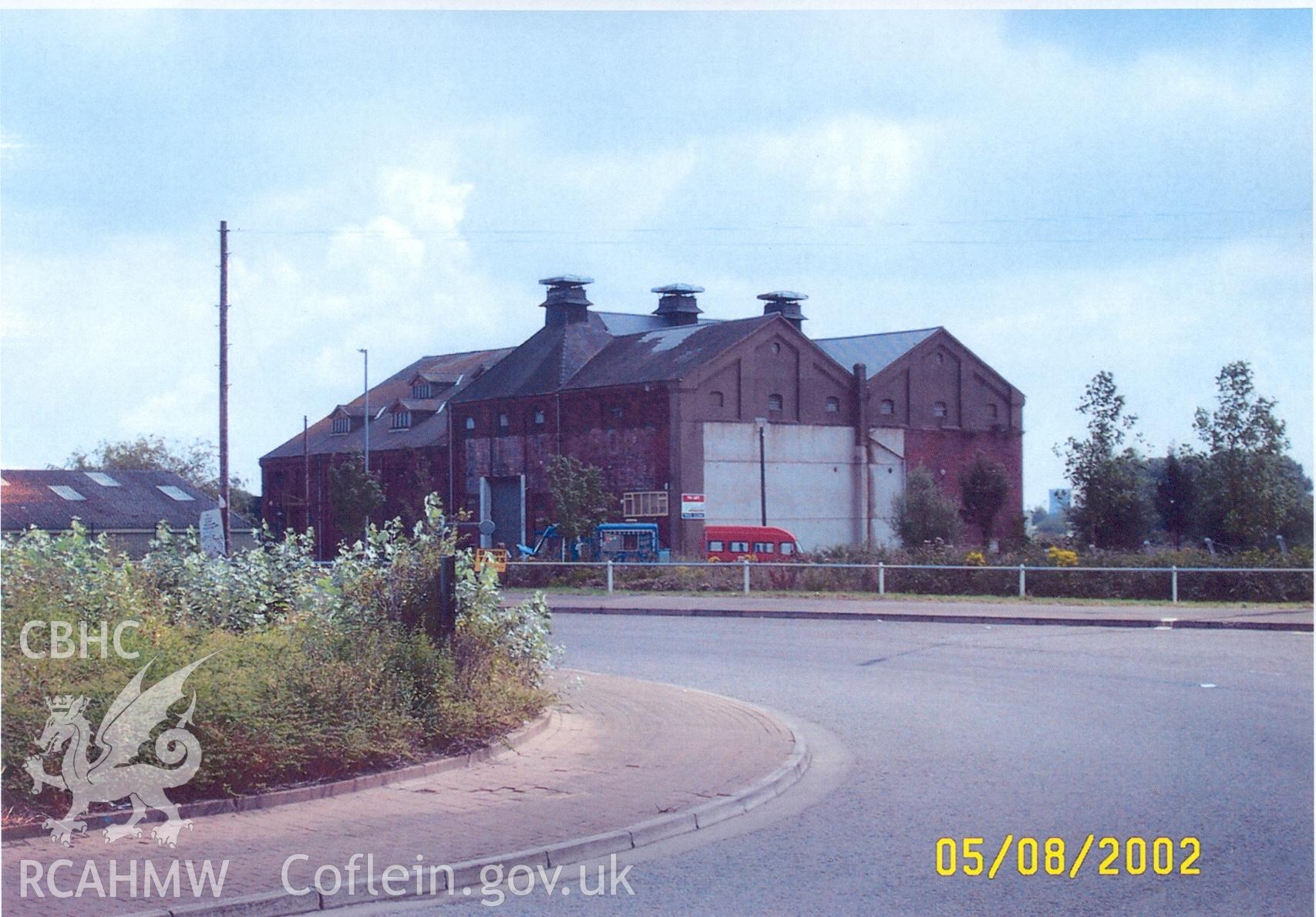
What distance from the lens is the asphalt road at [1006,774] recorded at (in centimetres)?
689

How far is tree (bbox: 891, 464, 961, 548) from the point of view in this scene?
49.2m

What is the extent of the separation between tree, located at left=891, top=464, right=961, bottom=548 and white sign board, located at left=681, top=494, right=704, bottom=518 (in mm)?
7611

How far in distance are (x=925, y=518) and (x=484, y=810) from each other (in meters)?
42.4

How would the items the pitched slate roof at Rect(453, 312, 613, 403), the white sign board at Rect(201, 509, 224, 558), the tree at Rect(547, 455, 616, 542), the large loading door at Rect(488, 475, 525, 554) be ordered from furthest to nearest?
1. the pitched slate roof at Rect(453, 312, 613, 403)
2. the large loading door at Rect(488, 475, 525, 554)
3. the tree at Rect(547, 455, 616, 542)
4. the white sign board at Rect(201, 509, 224, 558)

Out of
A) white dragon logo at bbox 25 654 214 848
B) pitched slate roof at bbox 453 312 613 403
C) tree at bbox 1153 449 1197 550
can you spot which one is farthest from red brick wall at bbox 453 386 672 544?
white dragon logo at bbox 25 654 214 848

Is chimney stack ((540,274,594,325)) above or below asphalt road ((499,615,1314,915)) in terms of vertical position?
above

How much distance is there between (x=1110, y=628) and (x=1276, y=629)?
2.89 meters

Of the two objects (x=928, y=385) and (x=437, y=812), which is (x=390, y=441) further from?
(x=437, y=812)

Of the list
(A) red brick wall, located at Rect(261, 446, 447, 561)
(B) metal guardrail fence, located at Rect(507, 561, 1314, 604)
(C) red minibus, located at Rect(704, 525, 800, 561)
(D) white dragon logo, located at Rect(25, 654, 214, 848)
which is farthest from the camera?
(A) red brick wall, located at Rect(261, 446, 447, 561)

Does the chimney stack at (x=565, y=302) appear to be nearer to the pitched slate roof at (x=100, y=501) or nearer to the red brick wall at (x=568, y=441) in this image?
the red brick wall at (x=568, y=441)

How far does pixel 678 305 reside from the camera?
6569 centimetres

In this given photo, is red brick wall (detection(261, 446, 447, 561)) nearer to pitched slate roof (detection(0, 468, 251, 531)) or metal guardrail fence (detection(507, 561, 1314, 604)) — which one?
pitched slate roof (detection(0, 468, 251, 531))
